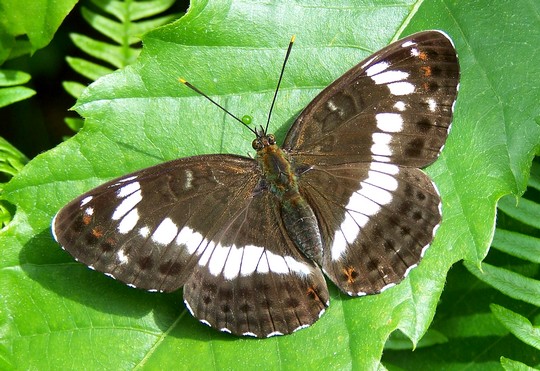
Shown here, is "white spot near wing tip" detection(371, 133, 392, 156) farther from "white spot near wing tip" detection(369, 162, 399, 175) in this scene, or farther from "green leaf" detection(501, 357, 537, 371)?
"green leaf" detection(501, 357, 537, 371)

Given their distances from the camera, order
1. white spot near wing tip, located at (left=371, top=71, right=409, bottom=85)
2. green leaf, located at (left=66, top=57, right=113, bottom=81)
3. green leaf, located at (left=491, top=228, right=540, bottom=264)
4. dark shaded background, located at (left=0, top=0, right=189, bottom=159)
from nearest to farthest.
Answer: white spot near wing tip, located at (left=371, top=71, right=409, bottom=85), green leaf, located at (left=491, top=228, right=540, bottom=264), green leaf, located at (left=66, top=57, right=113, bottom=81), dark shaded background, located at (left=0, top=0, right=189, bottom=159)

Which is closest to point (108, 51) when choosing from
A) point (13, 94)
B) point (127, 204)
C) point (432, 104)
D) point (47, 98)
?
point (13, 94)

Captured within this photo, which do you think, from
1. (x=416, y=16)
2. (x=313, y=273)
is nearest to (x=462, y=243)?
(x=313, y=273)

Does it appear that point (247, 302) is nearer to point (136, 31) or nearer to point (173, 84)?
point (173, 84)

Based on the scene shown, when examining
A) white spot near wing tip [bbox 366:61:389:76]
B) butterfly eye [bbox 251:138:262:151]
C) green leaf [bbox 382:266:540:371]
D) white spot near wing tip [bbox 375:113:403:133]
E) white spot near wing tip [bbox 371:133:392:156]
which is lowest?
green leaf [bbox 382:266:540:371]

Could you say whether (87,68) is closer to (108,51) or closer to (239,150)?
(108,51)

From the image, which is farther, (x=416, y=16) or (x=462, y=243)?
(x=416, y=16)

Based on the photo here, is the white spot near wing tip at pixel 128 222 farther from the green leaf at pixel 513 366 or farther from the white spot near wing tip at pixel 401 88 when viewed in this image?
the green leaf at pixel 513 366

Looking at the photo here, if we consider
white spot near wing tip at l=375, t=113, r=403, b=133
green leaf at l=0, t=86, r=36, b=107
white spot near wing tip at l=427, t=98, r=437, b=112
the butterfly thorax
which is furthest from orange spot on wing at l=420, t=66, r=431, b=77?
green leaf at l=0, t=86, r=36, b=107
